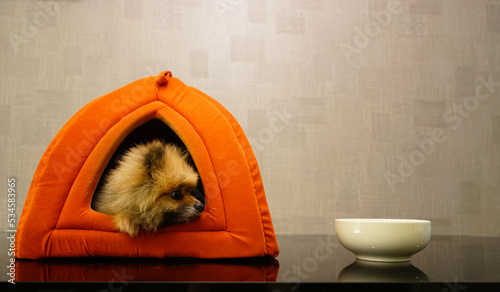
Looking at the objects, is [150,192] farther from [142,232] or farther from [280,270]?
[280,270]

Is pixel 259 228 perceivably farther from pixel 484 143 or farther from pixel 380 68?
pixel 484 143

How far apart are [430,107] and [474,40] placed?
0.39 meters

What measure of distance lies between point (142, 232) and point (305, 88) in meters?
1.05

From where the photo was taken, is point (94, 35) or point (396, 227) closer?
point (396, 227)

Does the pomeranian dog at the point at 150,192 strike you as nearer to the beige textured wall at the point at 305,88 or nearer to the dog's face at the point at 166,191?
the dog's face at the point at 166,191

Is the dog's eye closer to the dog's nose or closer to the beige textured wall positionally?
the dog's nose

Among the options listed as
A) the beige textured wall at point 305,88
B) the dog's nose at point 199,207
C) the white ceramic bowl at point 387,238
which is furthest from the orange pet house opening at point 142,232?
the beige textured wall at point 305,88

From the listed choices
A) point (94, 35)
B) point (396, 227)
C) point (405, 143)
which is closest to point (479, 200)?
point (405, 143)

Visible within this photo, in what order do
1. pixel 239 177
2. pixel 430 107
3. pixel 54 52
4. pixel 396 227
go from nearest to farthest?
pixel 396 227 < pixel 239 177 < pixel 54 52 < pixel 430 107

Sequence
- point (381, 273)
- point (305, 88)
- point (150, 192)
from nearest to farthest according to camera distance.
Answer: point (381, 273) → point (150, 192) → point (305, 88)

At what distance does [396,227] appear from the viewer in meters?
0.67

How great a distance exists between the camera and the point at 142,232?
0.73 meters

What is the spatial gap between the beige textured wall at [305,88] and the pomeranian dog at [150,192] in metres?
0.81

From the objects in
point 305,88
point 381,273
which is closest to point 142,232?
point 381,273
